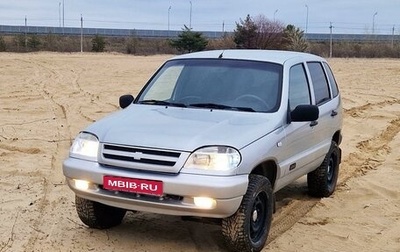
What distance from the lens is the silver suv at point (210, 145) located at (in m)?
4.61

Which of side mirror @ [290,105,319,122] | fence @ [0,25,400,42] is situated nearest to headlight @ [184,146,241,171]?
side mirror @ [290,105,319,122]

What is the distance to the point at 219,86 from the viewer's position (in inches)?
231

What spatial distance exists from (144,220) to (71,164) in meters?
A: 1.21

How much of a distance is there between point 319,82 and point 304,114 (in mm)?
1583

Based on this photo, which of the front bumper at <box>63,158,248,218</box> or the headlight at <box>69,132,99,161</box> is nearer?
the front bumper at <box>63,158,248,218</box>

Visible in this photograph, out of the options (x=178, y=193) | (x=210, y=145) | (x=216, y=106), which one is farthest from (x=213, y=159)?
(x=216, y=106)

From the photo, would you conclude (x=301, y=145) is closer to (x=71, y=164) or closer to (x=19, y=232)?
(x=71, y=164)

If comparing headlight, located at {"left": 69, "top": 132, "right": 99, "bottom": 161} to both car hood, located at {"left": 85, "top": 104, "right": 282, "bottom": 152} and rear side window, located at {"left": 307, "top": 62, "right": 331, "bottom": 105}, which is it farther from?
rear side window, located at {"left": 307, "top": 62, "right": 331, "bottom": 105}

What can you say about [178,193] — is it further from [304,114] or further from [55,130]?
[55,130]

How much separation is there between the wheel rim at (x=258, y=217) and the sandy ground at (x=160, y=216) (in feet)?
0.68

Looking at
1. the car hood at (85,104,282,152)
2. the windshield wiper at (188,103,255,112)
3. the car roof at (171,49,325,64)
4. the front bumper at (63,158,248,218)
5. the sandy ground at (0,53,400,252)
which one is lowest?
the sandy ground at (0,53,400,252)

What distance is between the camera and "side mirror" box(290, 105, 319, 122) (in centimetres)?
552

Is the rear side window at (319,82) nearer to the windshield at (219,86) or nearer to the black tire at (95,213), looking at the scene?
the windshield at (219,86)

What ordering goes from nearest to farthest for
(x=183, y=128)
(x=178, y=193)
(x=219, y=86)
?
(x=178, y=193)
(x=183, y=128)
(x=219, y=86)
